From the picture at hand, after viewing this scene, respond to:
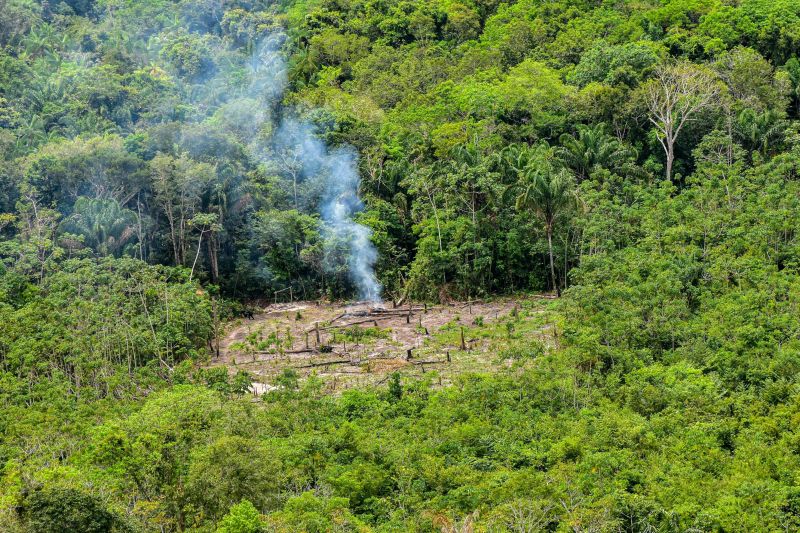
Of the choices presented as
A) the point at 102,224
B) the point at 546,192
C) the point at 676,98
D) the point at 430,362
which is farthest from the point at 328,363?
the point at 676,98

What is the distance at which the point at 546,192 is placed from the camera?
1748 inches

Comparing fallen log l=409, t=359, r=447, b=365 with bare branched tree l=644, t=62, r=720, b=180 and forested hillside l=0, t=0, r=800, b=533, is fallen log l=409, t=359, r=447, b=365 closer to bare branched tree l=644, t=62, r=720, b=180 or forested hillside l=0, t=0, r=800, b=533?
forested hillside l=0, t=0, r=800, b=533

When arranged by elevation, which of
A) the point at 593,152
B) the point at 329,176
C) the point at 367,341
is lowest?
the point at 367,341

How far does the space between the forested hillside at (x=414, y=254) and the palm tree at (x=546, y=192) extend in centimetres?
19

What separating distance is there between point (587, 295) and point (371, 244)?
1571 cm

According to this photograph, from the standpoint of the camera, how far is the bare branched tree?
48094 mm

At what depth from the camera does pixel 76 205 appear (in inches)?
1965

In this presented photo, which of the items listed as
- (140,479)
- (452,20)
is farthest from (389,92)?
(140,479)

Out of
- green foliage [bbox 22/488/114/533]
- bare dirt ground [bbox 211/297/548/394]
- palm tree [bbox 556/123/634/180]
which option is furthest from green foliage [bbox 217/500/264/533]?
palm tree [bbox 556/123/634/180]

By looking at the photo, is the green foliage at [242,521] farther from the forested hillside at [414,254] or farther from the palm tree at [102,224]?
the palm tree at [102,224]

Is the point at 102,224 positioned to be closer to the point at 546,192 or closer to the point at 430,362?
the point at 430,362

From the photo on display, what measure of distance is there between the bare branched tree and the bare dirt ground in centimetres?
1143

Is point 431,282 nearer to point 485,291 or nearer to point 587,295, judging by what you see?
point 485,291

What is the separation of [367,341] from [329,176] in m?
15.6
